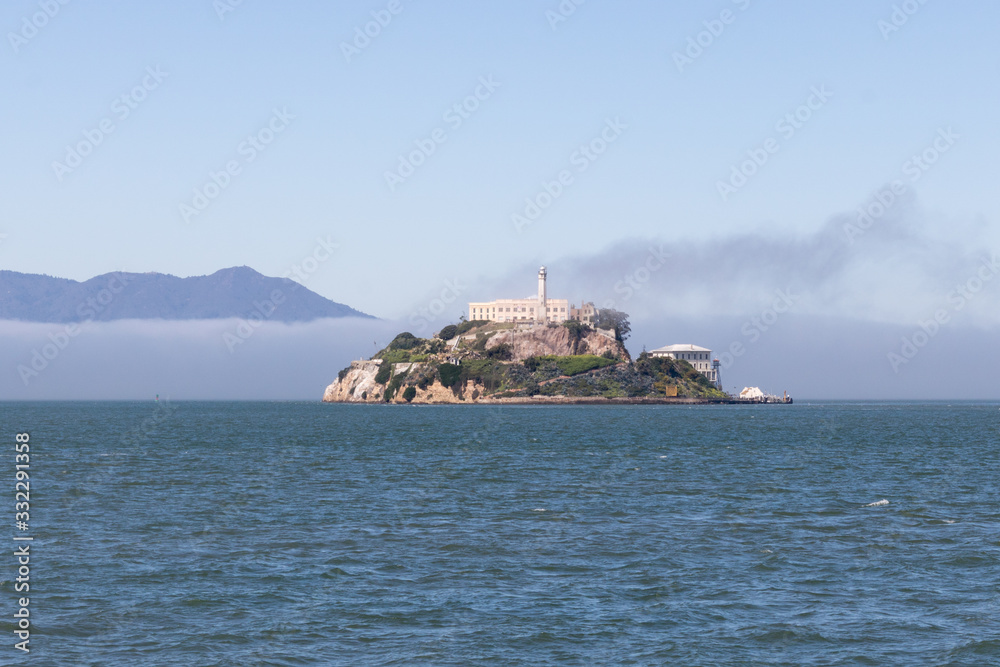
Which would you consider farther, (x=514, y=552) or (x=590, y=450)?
(x=590, y=450)

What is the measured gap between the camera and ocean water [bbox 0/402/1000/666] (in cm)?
2270

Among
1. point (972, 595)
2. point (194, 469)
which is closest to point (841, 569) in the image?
point (972, 595)

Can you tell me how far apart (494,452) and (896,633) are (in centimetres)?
6040

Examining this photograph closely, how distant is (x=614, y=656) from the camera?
72.1ft

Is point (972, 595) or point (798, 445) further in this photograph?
point (798, 445)

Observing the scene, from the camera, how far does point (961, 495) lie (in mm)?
50625

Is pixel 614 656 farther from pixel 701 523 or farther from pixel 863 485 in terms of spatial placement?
pixel 863 485

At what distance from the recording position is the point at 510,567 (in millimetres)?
31109

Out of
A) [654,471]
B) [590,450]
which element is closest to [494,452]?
[590,450]

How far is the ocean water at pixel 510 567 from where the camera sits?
22.7 meters

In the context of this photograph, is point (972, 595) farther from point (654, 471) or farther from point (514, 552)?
point (654, 471)

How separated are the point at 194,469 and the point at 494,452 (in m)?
26.5

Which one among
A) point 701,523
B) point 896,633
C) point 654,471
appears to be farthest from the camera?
point 654,471

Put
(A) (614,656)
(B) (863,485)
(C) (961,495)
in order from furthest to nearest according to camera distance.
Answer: (B) (863,485) → (C) (961,495) → (A) (614,656)
